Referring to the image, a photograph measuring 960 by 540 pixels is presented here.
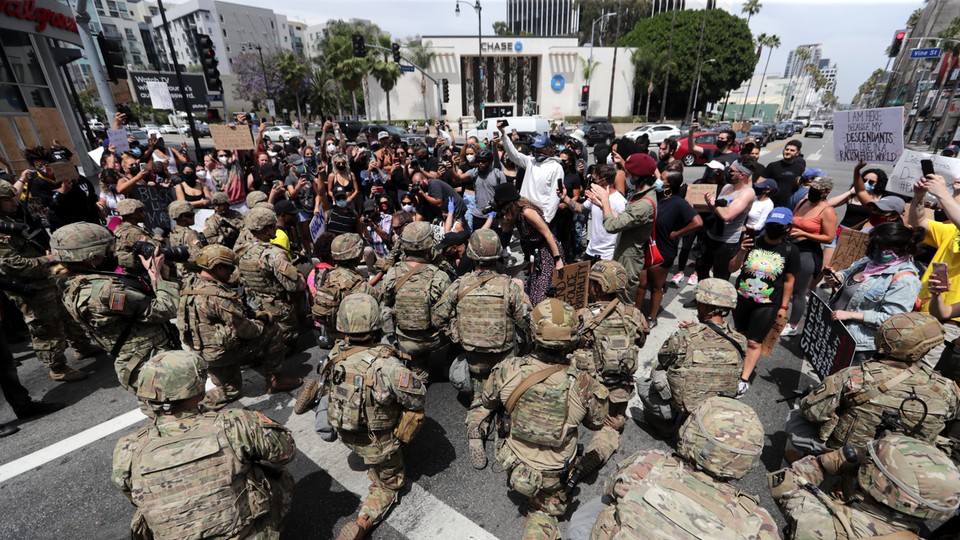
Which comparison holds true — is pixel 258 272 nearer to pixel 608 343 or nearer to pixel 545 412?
pixel 545 412

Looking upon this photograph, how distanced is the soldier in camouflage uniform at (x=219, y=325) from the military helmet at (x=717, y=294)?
3962mm

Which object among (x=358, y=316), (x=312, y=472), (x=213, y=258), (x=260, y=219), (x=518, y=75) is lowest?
(x=312, y=472)

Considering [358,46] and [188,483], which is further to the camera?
[358,46]

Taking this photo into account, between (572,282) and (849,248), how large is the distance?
345 cm

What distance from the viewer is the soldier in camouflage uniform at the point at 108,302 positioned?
11.3 ft

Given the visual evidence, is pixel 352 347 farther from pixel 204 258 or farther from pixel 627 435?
pixel 627 435

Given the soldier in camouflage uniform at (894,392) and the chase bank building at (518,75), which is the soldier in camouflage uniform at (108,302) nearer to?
the soldier in camouflage uniform at (894,392)

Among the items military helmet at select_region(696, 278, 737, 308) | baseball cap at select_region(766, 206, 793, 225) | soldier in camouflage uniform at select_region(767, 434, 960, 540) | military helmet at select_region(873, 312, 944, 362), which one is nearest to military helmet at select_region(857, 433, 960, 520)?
soldier in camouflage uniform at select_region(767, 434, 960, 540)

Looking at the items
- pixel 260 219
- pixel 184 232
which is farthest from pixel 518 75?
pixel 260 219

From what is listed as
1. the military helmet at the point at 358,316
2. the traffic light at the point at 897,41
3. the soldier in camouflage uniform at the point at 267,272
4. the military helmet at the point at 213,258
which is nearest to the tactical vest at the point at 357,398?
the military helmet at the point at 358,316

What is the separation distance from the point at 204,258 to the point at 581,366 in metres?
3.44

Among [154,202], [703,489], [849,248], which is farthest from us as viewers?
[154,202]

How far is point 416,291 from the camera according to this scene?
12.4 feet

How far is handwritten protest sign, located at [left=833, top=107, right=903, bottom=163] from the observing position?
5.05 meters
